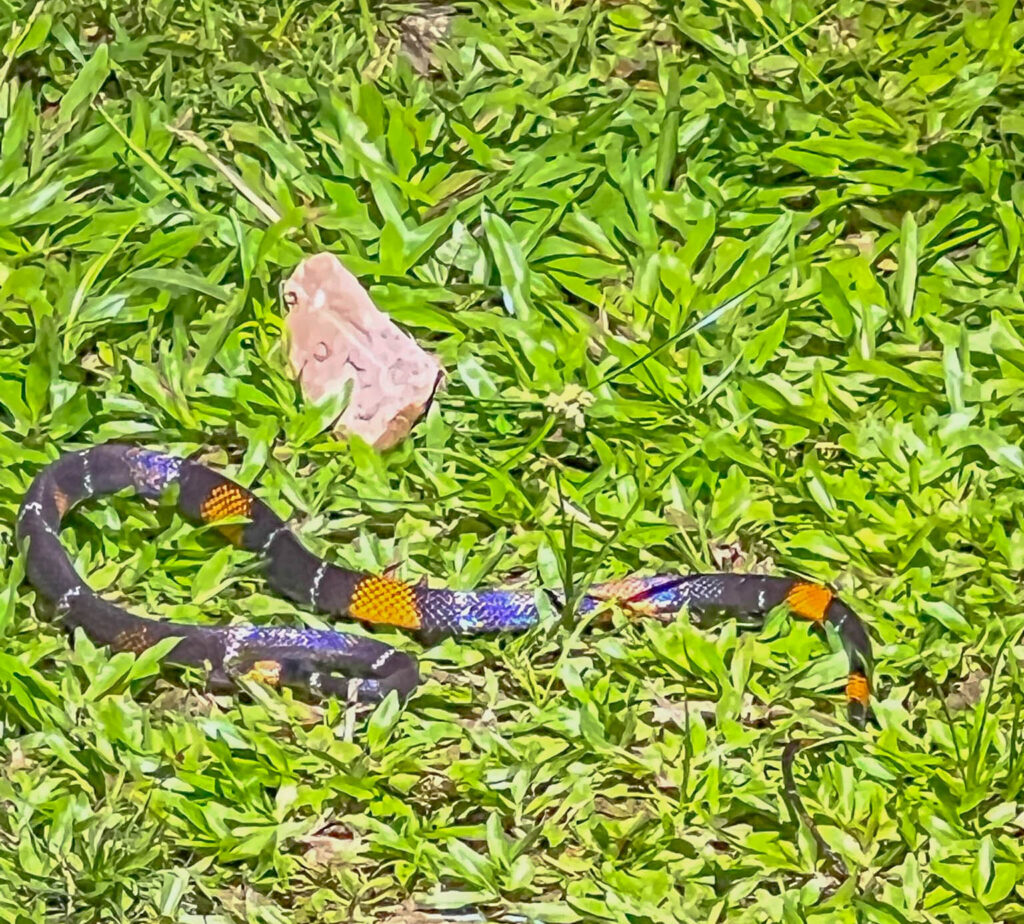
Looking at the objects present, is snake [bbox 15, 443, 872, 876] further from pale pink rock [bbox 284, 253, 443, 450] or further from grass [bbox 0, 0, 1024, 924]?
pale pink rock [bbox 284, 253, 443, 450]

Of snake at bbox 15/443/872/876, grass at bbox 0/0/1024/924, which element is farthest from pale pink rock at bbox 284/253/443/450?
snake at bbox 15/443/872/876

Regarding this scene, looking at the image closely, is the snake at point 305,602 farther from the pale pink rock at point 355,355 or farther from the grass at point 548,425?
the pale pink rock at point 355,355

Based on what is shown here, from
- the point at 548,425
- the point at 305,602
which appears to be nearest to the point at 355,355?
the point at 548,425

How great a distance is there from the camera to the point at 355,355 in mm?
3801

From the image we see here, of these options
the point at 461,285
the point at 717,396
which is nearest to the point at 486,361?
the point at 461,285

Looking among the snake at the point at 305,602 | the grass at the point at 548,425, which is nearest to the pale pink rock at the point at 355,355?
the grass at the point at 548,425

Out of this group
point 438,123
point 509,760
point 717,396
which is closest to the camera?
point 509,760

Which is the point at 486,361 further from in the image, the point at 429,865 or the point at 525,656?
the point at 429,865

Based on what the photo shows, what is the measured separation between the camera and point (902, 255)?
4.07m

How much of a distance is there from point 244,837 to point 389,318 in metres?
1.51

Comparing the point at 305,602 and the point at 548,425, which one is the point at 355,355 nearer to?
the point at 548,425

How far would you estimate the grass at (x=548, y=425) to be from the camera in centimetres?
295

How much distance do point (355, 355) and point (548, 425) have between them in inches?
A: 21.2

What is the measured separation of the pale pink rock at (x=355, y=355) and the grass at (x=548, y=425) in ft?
0.29
